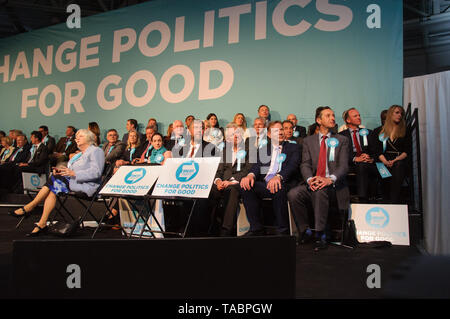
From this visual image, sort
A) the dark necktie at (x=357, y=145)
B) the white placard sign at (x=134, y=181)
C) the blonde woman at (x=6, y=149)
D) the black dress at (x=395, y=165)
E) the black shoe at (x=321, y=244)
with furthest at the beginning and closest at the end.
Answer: the blonde woman at (x=6, y=149)
the dark necktie at (x=357, y=145)
the black dress at (x=395, y=165)
the white placard sign at (x=134, y=181)
the black shoe at (x=321, y=244)

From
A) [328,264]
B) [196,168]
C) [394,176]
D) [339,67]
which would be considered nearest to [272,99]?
[339,67]

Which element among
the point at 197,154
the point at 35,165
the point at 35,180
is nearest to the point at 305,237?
the point at 197,154

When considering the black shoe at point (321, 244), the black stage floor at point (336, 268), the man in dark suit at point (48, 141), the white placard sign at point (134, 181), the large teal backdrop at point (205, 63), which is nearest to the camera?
the black stage floor at point (336, 268)

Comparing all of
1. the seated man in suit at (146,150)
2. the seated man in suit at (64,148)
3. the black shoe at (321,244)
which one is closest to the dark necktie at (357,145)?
the black shoe at (321,244)

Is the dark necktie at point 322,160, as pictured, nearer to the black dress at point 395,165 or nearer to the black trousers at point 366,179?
the black trousers at point 366,179

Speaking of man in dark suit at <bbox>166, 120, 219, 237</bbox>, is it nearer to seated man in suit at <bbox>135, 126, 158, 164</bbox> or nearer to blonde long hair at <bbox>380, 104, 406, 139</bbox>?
seated man in suit at <bbox>135, 126, 158, 164</bbox>

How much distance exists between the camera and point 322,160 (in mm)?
4066

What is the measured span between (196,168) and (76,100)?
6.13 metres

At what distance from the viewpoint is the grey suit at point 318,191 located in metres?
3.76

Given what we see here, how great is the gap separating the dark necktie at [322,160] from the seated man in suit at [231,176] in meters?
0.83

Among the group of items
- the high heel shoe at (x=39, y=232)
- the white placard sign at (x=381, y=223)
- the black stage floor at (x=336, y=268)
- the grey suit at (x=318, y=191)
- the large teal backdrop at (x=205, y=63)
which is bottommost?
the black stage floor at (x=336, y=268)

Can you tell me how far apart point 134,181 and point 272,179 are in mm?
1446

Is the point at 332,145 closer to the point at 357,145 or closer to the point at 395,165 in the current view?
the point at 357,145

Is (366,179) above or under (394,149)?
under
